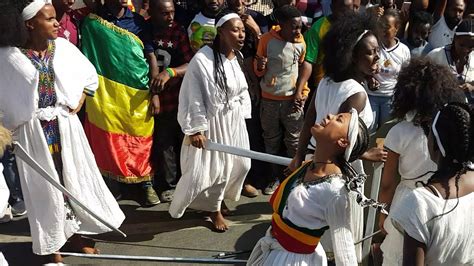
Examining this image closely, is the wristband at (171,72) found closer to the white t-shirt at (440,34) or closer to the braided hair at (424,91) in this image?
the braided hair at (424,91)

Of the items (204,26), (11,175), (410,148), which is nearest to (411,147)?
(410,148)

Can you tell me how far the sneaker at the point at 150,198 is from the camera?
562 centimetres

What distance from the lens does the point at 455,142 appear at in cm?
245

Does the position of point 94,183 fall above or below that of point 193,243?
above

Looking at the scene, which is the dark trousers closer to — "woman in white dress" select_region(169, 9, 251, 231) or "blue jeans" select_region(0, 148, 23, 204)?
"woman in white dress" select_region(169, 9, 251, 231)

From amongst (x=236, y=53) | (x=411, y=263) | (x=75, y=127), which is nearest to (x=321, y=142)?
(x=411, y=263)

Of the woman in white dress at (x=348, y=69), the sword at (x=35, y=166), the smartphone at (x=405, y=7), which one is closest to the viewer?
the woman in white dress at (x=348, y=69)

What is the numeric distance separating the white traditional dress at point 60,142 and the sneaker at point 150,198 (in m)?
0.98

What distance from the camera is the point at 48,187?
430cm

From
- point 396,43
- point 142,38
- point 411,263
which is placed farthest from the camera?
point 396,43

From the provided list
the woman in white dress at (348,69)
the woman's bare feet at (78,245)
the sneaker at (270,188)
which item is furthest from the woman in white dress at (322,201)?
the sneaker at (270,188)

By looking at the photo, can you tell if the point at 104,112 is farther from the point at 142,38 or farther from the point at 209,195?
the point at 209,195

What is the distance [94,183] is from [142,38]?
1376 millimetres

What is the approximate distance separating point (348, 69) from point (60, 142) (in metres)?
1.96
